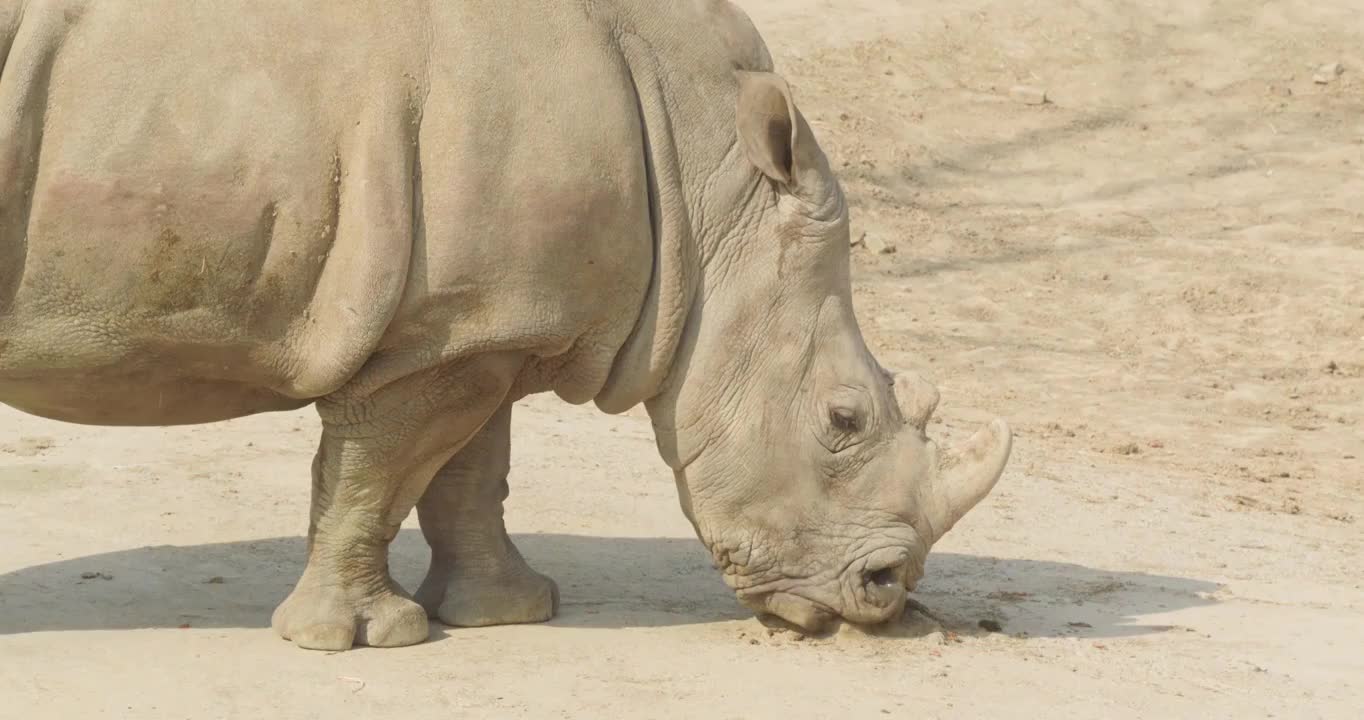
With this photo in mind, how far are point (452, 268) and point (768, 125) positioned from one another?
3.50ft

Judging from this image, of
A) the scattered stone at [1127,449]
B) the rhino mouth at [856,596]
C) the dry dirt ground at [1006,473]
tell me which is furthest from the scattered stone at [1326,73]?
the rhino mouth at [856,596]

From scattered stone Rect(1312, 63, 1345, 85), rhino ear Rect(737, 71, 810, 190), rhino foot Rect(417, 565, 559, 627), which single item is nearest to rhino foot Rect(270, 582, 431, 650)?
rhino foot Rect(417, 565, 559, 627)

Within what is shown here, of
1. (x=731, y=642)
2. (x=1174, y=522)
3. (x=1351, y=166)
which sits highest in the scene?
(x=731, y=642)

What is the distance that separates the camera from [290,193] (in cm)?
527

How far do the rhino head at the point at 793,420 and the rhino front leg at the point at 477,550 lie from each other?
636mm

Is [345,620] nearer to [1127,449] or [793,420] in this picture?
[793,420]

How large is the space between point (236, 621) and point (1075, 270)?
8360 mm

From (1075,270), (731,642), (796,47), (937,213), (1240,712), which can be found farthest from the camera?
(796,47)

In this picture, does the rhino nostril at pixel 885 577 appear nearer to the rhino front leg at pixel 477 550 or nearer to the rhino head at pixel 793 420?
the rhino head at pixel 793 420

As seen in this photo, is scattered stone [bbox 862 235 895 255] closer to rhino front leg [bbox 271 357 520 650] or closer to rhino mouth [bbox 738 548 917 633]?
rhino mouth [bbox 738 548 917 633]

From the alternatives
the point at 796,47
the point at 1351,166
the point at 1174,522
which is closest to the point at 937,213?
the point at 796,47

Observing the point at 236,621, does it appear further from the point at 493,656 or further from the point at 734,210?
the point at 734,210

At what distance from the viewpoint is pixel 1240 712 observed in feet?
18.4

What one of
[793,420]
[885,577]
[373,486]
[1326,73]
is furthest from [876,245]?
[373,486]
